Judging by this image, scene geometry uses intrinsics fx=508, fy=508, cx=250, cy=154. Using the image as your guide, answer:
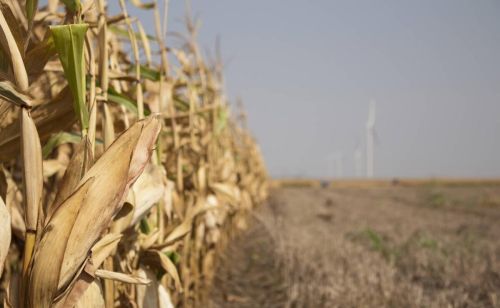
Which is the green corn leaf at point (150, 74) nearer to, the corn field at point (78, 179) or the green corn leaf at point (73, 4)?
the corn field at point (78, 179)

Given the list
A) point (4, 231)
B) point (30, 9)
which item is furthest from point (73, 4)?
point (4, 231)

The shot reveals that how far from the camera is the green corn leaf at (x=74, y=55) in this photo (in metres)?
0.83

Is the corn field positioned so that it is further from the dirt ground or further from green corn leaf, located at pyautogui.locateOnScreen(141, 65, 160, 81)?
the dirt ground

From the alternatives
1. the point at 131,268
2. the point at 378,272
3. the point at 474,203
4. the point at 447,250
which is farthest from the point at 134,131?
the point at 474,203

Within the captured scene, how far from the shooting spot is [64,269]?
2.48ft

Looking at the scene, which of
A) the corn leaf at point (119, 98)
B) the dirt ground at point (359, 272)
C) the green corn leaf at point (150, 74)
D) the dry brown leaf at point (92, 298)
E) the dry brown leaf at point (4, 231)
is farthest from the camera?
the dirt ground at point (359, 272)

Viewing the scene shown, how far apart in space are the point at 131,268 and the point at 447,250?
2.93m

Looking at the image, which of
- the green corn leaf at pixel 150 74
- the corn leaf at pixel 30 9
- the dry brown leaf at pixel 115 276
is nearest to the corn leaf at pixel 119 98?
the green corn leaf at pixel 150 74

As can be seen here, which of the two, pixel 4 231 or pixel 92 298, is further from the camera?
pixel 92 298

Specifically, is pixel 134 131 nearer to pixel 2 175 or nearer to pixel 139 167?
pixel 139 167

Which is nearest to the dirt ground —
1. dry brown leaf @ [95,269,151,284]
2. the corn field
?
the corn field

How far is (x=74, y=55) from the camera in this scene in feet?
2.80

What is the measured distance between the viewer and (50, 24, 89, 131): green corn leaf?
828mm

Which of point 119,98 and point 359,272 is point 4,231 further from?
point 359,272
